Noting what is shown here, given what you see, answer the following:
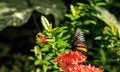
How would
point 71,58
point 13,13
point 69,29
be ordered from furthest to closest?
point 13,13, point 69,29, point 71,58

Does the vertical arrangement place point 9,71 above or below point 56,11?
below

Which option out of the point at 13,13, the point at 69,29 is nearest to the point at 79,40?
the point at 69,29

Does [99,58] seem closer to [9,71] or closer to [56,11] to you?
[56,11]

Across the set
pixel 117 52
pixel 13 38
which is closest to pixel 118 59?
pixel 117 52

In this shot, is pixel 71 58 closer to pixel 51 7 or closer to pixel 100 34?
pixel 100 34

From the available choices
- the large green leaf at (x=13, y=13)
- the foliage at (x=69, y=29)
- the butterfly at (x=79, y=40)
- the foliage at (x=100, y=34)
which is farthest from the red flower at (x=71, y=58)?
the large green leaf at (x=13, y=13)

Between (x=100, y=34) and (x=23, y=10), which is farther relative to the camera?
(x=23, y=10)

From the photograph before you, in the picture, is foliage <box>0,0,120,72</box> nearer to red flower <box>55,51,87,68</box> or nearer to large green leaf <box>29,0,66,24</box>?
large green leaf <box>29,0,66,24</box>

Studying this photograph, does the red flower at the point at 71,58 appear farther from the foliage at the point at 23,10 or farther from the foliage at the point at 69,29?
the foliage at the point at 23,10

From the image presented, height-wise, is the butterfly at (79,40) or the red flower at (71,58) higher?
the butterfly at (79,40)

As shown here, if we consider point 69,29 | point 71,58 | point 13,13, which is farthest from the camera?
point 13,13

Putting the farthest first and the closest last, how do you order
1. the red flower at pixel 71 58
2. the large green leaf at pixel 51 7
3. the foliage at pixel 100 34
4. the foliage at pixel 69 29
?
the large green leaf at pixel 51 7, the foliage at pixel 100 34, the foliage at pixel 69 29, the red flower at pixel 71 58
